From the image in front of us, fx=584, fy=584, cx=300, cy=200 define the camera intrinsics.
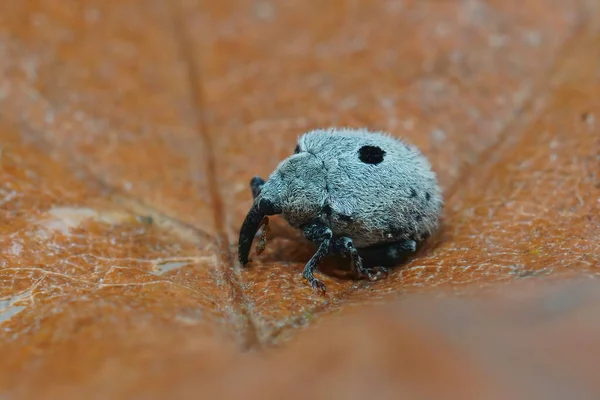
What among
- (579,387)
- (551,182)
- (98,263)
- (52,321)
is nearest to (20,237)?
(98,263)

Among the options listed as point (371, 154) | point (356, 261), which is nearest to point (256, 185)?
point (371, 154)

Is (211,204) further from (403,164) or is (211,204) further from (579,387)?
(579,387)

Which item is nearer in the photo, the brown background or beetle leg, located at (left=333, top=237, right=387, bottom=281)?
the brown background

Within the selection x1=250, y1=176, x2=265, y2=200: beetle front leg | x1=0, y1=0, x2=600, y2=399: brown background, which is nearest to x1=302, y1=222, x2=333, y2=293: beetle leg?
x1=0, y1=0, x2=600, y2=399: brown background

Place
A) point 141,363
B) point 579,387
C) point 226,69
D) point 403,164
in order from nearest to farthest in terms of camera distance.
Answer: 1. point 579,387
2. point 141,363
3. point 403,164
4. point 226,69

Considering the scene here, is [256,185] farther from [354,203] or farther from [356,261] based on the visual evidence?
[356,261]

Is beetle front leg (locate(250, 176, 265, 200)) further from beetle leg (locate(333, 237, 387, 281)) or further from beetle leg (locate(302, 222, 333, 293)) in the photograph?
beetle leg (locate(333, 237, 387, 281))

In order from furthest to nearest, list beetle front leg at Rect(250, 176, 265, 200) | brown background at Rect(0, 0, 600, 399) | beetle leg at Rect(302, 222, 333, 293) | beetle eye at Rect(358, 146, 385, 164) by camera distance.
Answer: beetle front leg at Rect(250, 176, 265, 200), beetle eye at Rect(358, 146, 385, 164), beetle leg at Rect(302, 222, 333, 293), brown background at Rect(0, 0, 600, 399)
